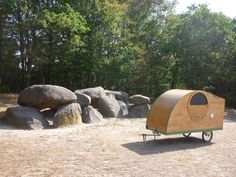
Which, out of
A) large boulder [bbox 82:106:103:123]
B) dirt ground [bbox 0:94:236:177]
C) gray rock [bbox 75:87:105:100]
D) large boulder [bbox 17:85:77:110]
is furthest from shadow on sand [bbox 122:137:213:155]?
gray rock [bbox 75:87:105:100]

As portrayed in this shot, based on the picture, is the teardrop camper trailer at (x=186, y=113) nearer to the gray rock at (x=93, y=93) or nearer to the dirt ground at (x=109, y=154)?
the dirt ground at (x=109, y=154)

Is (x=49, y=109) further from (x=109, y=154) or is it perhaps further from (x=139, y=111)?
(x=109, y=154)

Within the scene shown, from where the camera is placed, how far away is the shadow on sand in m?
10.3

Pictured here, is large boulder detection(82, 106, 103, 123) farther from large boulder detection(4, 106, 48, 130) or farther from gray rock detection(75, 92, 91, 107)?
large boulder detection(4, 106, 48, 130)

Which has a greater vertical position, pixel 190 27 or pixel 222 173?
pixel 190 27

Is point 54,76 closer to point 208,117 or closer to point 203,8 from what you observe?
point 203,8

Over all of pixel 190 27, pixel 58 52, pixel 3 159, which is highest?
pixel 190 27

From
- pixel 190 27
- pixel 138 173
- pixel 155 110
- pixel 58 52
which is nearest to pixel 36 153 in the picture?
pixel 138 173

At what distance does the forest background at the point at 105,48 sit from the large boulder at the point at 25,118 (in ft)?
25.7

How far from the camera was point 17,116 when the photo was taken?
44.4 feet

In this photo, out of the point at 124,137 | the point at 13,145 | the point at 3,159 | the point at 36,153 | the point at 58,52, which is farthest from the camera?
the point at 58,52

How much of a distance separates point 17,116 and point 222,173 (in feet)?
27.2

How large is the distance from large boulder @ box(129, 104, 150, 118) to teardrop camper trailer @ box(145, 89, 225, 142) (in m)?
6.12

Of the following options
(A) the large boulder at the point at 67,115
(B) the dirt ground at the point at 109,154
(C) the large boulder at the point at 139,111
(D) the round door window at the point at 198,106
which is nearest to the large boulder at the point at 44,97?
(A) the large boulder at the point at 67,115
